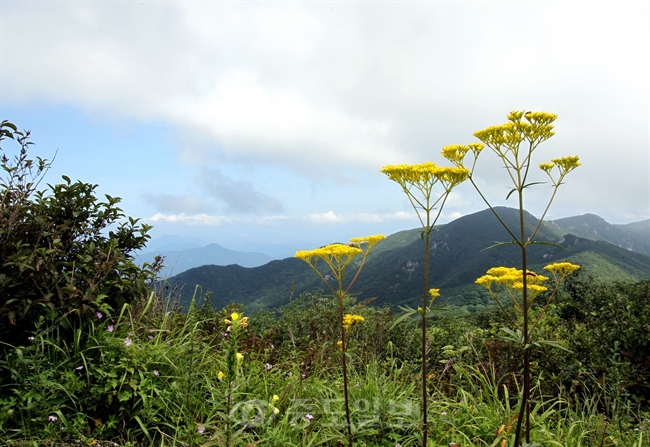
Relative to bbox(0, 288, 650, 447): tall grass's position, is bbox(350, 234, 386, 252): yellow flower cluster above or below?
above

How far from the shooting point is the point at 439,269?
272 ft

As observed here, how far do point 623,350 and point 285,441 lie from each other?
4.06 m

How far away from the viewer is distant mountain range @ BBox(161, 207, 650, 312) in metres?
40.0

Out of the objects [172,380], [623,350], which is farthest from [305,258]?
[623,350]

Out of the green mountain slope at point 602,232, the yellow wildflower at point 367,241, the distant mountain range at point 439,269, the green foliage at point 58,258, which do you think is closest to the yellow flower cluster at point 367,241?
the yellow wildflower at point 367,241

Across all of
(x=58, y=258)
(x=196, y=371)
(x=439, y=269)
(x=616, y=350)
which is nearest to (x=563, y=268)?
(x=616, y=350)

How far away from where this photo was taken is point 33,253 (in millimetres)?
3244

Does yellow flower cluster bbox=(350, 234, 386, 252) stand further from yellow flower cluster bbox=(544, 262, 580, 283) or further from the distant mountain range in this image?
the distant mountain range

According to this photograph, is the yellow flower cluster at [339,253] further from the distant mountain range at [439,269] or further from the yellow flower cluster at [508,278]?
the distant mountain range at [439,269]

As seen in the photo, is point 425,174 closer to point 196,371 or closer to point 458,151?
point 458,151

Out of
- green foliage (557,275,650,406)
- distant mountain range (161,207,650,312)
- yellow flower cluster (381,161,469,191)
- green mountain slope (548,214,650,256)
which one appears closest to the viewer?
yellow flower cluster (381,161,469,191)

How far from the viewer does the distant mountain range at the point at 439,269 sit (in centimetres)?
3995

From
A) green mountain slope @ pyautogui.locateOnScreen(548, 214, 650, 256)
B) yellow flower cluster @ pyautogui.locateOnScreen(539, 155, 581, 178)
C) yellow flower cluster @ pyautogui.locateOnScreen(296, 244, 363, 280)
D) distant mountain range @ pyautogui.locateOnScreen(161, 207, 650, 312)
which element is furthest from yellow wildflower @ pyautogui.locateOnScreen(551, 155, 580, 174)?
green mountain slope @ pyautogui.locateOnScreen(548, 214, 650, 256)

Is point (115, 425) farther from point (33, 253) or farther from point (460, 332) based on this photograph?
point (460, 332)
